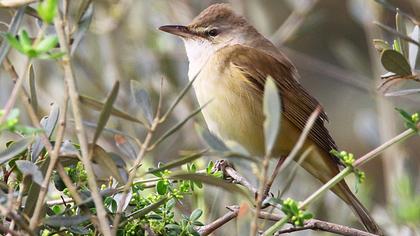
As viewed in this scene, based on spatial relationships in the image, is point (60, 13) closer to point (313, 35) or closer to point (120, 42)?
point (120, 42)

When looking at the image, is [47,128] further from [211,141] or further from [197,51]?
[197,51]

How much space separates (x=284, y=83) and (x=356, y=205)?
71 cm

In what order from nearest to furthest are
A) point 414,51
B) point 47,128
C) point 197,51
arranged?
1. point 47,128
2. point 414,51
3. point 197,51

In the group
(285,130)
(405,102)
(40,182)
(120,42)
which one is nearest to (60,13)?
(40,182)

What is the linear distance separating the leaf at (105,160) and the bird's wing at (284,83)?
6.49ft

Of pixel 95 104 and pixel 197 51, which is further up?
pixel 197 51

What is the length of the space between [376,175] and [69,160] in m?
5.27

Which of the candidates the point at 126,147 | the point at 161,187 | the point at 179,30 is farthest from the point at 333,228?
the point at 179,30

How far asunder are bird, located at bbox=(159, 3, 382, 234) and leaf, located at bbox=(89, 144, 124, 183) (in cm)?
171

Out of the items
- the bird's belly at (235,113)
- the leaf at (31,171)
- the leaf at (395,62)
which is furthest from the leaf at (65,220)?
the bird's belly at (235,113)

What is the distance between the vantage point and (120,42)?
4664 millimetres

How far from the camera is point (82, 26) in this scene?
146cm

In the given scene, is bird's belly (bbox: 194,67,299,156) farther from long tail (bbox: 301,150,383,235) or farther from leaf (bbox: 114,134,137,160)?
leaf (bbox: 114,134,137,160)

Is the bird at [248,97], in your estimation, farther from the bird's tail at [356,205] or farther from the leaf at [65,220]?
the leaf at [65,220]
